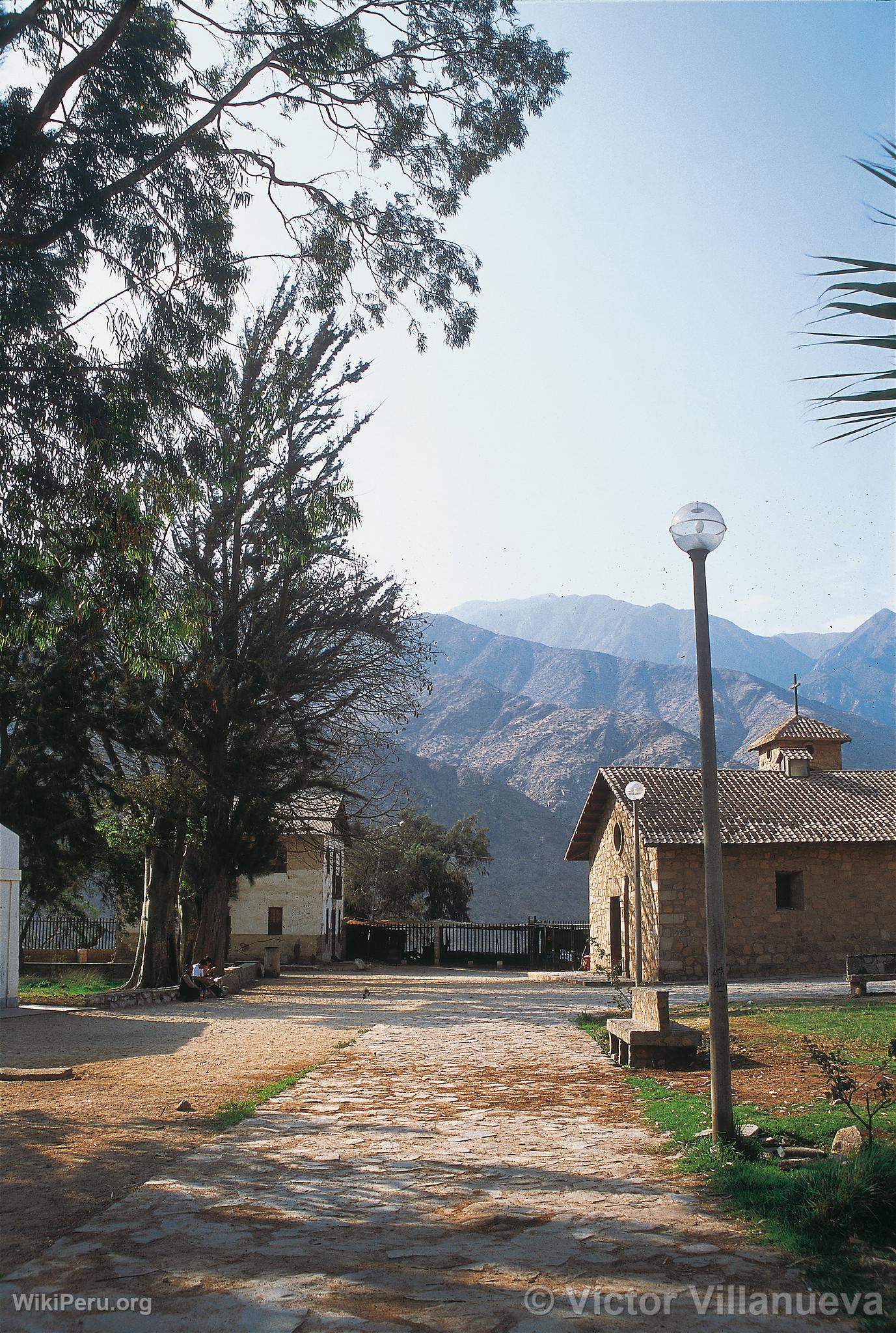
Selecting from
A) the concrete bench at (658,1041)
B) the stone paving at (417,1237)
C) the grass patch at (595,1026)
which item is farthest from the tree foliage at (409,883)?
the stone paving at (417,1237)

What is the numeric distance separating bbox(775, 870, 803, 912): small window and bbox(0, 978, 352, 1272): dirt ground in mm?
12882

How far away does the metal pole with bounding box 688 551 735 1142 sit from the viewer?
19.3 feet

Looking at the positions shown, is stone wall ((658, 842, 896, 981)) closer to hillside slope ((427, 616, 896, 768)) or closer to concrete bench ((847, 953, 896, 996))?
concrete bench ((847, 953, 896, 996))

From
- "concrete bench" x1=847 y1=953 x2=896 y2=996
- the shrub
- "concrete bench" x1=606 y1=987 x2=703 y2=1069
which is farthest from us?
"concrete bench" x1=847 y1=953 x2=896 y2=996

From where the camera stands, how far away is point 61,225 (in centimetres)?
909

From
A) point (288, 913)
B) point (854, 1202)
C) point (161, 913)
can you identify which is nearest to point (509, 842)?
point (288, 913)

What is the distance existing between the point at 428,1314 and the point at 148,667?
9.59 m

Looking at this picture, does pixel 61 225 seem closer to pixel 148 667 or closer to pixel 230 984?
pixel 148 667

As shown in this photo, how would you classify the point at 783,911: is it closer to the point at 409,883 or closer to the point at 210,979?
the point at 210,979

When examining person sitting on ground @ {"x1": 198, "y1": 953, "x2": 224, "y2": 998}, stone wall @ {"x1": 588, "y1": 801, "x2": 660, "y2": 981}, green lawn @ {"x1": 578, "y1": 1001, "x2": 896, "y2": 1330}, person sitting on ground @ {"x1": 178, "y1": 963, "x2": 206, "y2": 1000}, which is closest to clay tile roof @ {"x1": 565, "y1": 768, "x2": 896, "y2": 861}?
stone wall @ {"x1": 588, "y1": 801, "x2": 660, "y2": 981}

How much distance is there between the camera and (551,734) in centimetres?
10581

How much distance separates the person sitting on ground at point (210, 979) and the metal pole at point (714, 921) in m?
16.0

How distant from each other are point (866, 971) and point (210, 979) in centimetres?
1250

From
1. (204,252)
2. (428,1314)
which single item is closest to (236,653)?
(204,252)
